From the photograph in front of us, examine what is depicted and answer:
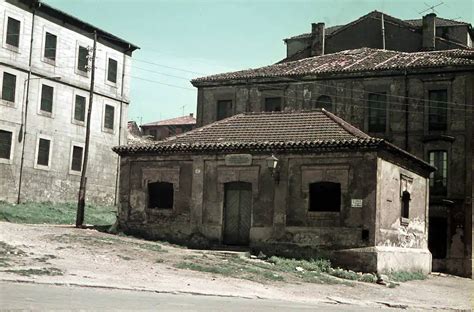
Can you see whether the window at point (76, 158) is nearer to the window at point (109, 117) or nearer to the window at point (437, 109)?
the window at point (109, 117)

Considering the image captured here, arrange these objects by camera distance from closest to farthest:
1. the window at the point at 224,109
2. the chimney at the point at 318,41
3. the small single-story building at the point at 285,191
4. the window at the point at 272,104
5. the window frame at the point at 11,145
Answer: the small single-story building at the point at 285,191, the window frame at the point at 11,145, the window at the point at 272,104, the window at the point at 224,109, the chimney at the point at 318,41

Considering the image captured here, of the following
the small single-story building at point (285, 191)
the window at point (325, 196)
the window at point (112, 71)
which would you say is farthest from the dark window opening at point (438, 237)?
the window at point (112, 71)

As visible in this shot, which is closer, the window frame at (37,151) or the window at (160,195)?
the window at (160,195)

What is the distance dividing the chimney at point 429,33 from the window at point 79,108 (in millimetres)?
21645

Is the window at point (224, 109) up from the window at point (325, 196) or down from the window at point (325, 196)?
up

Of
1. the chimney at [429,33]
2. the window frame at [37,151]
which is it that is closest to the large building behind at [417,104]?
the chimney at [429,33]

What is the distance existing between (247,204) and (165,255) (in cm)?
447

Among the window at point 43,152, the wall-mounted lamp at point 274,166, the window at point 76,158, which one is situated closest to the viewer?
the wall-mounted lamp at point 274,166

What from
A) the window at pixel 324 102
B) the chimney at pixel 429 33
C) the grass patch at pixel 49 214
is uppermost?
the chimney at pixel 429 33

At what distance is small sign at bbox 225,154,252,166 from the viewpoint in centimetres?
2236

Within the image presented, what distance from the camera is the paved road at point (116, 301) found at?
30.7 ft

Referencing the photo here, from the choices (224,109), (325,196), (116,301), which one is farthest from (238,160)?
(224,109)

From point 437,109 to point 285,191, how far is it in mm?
15187

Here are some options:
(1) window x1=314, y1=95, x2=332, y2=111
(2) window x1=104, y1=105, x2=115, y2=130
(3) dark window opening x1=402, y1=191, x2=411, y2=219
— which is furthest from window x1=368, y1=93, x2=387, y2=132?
(2) window x1=104, y1=105, x2=115, y2=130
